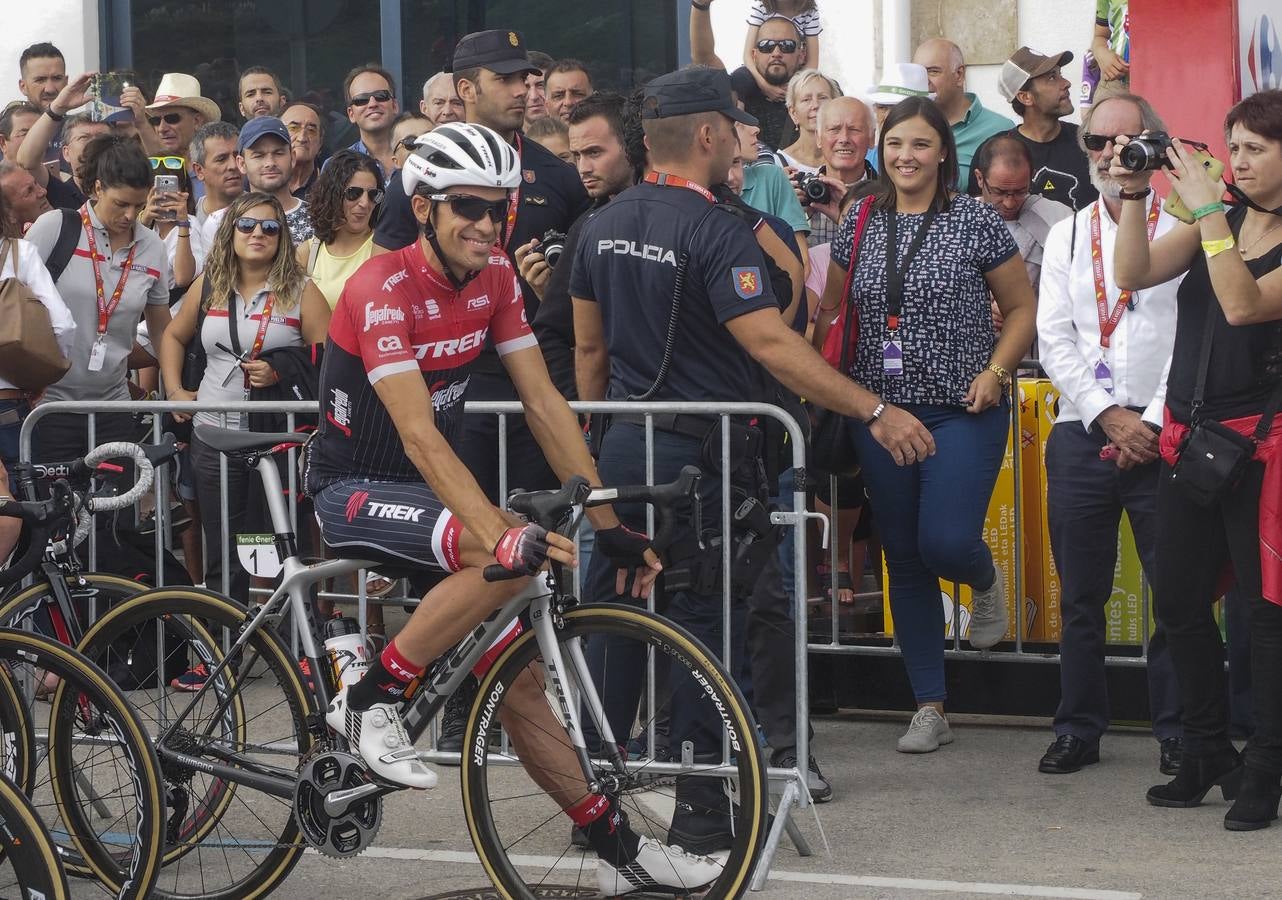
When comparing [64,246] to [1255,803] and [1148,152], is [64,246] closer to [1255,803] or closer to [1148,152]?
[1148,152]

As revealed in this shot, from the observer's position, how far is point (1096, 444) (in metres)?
6.16

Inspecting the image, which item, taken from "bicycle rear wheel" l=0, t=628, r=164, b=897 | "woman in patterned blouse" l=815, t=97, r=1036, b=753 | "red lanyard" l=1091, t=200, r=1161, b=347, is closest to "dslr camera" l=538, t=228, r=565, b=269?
"woman in patterned blouse" l=815, t=97, r=1036, b=753

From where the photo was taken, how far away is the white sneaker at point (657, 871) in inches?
181

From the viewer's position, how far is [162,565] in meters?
6.39

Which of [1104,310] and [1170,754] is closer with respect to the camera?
[1170,754]

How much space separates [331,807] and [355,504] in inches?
30.2

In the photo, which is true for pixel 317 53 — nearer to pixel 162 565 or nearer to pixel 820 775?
pixel 162 565

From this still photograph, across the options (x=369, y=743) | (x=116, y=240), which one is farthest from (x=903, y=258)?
(x=116, y=240)

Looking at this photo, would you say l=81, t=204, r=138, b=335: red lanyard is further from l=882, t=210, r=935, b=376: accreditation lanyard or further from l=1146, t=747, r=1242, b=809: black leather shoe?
l=1146, t=747, r=1242, b=809: black leather shoe

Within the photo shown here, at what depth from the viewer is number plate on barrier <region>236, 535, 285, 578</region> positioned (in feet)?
16.5

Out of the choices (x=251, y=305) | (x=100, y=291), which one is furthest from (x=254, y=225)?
(x=100, y=291)

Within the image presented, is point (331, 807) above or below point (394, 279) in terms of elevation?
below

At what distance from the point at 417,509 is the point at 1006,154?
3867 millimetres

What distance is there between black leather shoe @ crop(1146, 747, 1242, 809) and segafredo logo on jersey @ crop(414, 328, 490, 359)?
2592 mm
